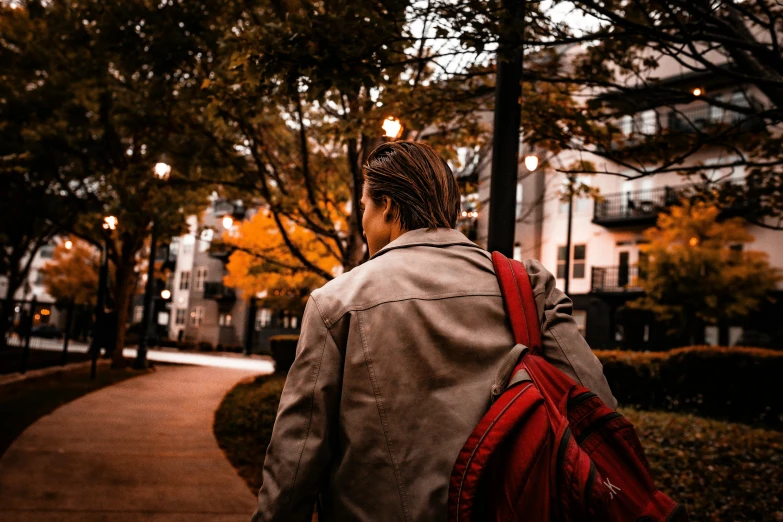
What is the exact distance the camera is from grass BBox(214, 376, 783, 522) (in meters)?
5.86

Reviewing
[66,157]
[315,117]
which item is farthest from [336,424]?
[66,157]

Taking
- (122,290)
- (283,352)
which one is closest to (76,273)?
(122,290)

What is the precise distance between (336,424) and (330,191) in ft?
36.6

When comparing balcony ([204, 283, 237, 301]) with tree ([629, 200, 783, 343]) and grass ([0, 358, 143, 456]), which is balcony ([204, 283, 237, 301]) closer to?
grass ([0, 358, 143, 456])

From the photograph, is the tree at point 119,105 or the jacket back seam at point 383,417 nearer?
→ the jacket back seam at point 383,417

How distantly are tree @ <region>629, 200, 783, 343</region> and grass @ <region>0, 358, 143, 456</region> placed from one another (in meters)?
17.3

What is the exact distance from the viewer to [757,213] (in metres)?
7.20

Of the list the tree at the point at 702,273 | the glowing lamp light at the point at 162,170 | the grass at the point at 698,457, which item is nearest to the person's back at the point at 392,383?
the grass at the point at 698,457

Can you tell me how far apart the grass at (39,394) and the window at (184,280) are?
118ft

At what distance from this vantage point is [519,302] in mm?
1650

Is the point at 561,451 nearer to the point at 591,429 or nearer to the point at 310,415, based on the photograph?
the point at 591,429

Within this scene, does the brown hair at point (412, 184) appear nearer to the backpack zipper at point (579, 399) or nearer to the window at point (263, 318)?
the backpack zipper at point (579, 399)

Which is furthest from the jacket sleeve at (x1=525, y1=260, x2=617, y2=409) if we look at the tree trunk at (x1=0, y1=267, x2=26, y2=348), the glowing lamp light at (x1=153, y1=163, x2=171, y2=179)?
the tree trunk at (x1=0, y1=267, x2=26, y2=348)

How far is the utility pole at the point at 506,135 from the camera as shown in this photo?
13.7ft
